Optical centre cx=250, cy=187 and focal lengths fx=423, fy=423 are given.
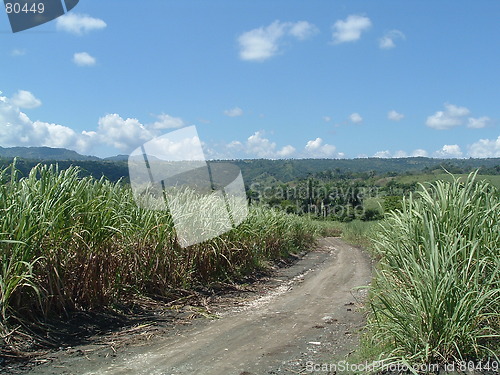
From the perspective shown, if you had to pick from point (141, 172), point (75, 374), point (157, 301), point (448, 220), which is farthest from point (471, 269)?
point (141, 172)

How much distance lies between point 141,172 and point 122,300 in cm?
373

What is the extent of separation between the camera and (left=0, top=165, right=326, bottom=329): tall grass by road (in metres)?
4.75

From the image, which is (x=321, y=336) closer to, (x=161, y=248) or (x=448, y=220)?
(x=448, y=220)

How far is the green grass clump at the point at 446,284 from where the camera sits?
3.48 metres

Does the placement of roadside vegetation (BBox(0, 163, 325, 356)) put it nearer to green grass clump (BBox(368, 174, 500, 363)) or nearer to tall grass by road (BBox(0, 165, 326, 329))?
tall grass by road (BBox(0, 165, 326, 329))

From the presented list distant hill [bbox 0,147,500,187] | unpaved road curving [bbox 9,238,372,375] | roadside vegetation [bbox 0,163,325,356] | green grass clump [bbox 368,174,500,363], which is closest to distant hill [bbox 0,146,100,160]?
distant hill [bbox 0,147,500,187]

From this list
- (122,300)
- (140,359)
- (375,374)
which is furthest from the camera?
(122,300)

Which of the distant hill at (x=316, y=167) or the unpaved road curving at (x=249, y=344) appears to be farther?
the distant hill at (x=316, y=167)

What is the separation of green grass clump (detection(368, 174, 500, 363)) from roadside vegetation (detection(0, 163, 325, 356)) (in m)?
3.66

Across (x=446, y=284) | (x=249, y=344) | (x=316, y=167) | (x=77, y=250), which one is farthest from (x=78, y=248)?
(x=316, y=167)

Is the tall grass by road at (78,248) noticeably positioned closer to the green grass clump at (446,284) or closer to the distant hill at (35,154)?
the distant hill at (35,154)

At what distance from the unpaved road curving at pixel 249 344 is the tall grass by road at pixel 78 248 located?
1.01 meters

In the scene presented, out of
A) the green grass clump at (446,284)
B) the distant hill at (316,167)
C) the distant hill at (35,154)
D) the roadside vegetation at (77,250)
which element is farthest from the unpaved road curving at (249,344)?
the distant hill at (35,154)

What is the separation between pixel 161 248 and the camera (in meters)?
7.13
